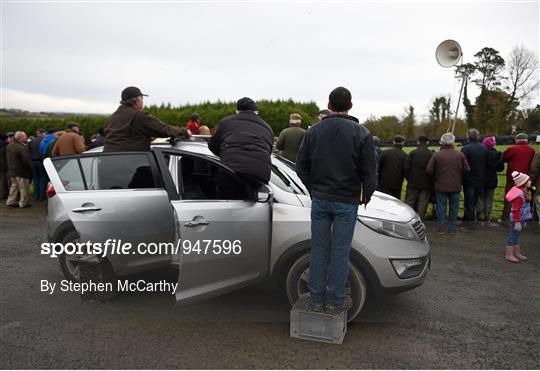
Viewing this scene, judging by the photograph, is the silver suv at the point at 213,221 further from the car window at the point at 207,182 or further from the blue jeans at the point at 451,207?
the blue jeans at the point at 451,207

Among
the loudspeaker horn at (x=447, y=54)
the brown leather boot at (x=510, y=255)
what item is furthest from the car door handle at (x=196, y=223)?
the loudspeaker horn at (x=447, y=54)

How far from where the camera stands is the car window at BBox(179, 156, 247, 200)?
430 cm

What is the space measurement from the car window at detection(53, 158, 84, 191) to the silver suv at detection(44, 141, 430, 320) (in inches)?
0.4

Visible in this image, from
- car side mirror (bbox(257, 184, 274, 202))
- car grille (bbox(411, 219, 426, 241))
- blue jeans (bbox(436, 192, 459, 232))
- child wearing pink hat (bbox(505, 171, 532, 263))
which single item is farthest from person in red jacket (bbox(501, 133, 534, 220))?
car side mirror (bbox(257, 184, 274, 202))

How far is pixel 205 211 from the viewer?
3924mm

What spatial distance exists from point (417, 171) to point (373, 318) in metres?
5.06

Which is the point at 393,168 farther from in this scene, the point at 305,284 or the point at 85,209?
the point at 85,209

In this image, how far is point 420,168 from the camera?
28.5ft

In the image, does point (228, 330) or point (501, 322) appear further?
point (501, 322)

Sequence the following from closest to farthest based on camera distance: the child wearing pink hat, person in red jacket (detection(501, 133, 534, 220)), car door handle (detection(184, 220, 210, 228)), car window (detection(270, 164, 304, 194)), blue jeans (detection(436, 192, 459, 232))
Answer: car door handle (detection(184, 220, 210, 228))
car window (detection(270, 164, 304, 194))
the child wearing pink hat
blue jeans (detection(436, 192, 459, 232))
person in red jacket (detection(501, 133, 534, 220))

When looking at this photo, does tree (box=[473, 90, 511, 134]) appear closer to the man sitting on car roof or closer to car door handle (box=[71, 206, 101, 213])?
the man sitting on car roof

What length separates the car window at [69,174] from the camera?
4.68m

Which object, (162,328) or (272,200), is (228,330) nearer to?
(162,328)

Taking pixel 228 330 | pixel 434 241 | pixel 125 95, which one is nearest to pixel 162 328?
pixel 228 330
